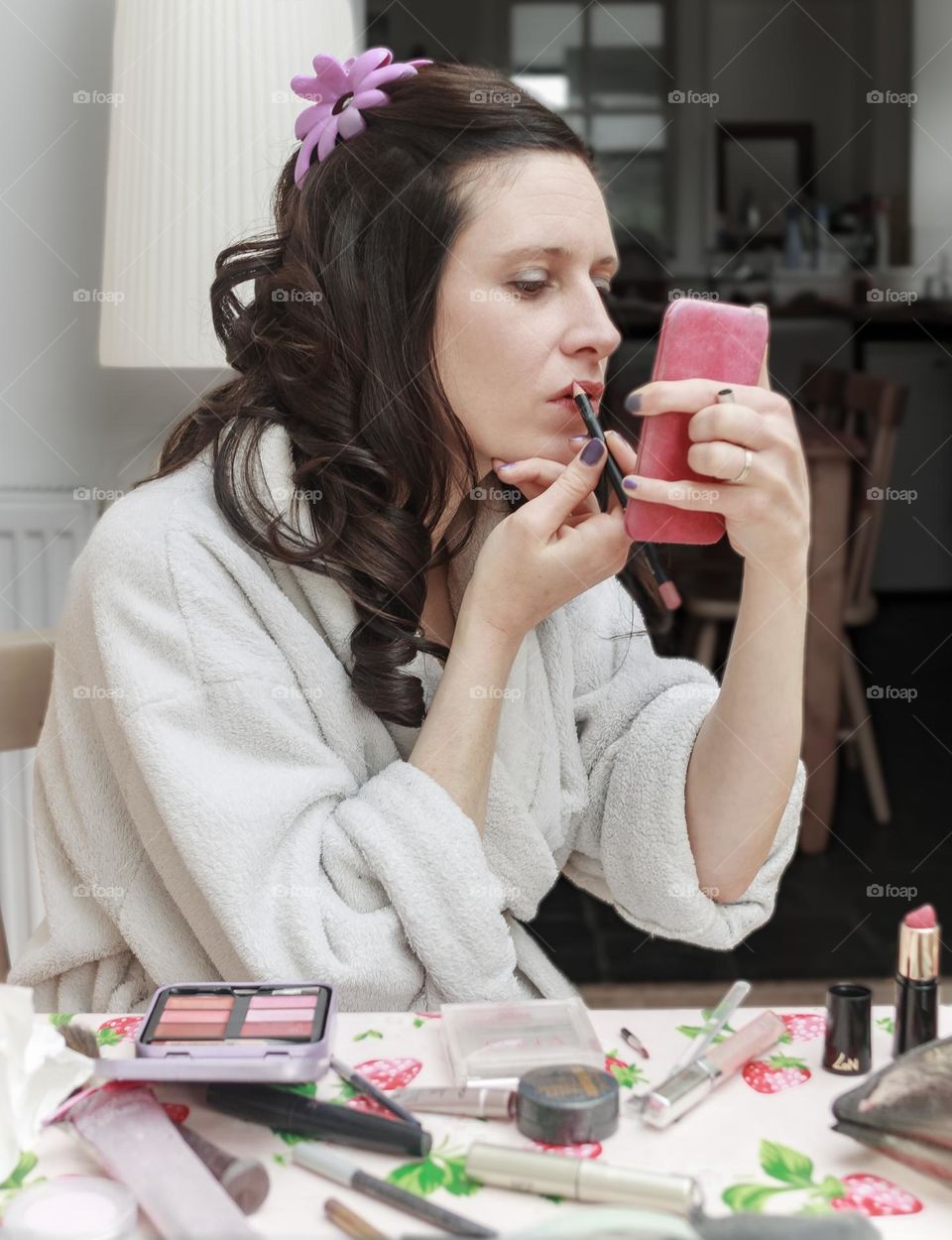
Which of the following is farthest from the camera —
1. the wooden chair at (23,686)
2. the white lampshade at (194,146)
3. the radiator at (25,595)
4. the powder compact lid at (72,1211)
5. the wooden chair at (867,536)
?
the wooden chair at (867,536)

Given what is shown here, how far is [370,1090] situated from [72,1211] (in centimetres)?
15

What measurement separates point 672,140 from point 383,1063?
2.61 m

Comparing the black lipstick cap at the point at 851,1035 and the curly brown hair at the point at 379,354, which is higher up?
the curly brown hair at the point at 379,354

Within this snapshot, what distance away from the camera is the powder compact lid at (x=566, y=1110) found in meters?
0.58

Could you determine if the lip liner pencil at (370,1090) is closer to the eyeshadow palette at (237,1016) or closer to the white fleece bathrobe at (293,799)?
the eyeshadow palette at (237,1016)

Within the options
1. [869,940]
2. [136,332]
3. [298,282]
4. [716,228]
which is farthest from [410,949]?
[716,228]

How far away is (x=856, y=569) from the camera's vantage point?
2.74 m

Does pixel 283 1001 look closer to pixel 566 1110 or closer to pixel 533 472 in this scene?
pixel 566 1110

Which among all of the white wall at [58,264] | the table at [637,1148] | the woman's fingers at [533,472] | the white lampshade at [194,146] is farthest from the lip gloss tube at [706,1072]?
the white wall at [58,264]

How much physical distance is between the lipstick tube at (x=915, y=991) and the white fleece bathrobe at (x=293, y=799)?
261mm

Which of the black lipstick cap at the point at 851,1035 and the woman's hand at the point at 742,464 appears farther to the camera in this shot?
the woman's hand at the point at 742,464

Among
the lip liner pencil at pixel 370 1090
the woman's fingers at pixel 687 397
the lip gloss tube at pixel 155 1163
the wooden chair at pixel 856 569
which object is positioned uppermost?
the woman's fingers at pixel 687 397

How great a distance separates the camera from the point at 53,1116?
586mm

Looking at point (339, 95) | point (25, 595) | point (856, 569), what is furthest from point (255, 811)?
point (856, 569)
